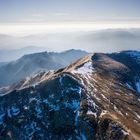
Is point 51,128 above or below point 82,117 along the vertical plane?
below

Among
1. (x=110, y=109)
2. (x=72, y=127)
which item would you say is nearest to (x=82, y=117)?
(x=72, y=127)

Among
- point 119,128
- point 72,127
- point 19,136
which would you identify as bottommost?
point 19,136

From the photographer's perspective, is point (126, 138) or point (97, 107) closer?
point (126, 138)

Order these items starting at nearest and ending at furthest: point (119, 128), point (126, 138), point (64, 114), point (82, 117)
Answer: point (126, 138)
point (119, 128)
point (82, 117)
point (64, 114)

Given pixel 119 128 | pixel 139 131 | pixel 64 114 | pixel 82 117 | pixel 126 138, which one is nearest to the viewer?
pixel 126 138

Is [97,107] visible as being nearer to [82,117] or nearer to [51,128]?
[82,117]

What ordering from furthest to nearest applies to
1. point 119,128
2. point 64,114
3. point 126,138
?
point 64,114 < point 119,128 < point 126,138

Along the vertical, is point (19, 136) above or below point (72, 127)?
below

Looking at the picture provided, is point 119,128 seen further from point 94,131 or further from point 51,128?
point 51,128

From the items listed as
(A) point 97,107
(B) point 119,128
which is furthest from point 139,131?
(A) point 97,107
